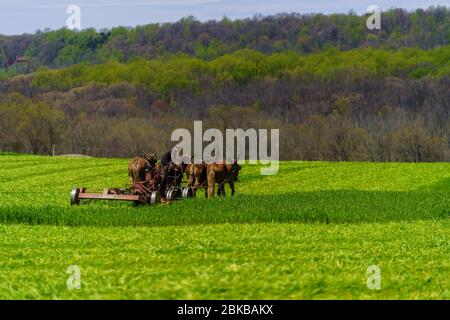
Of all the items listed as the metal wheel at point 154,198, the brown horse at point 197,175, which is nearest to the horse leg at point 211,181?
the brown horse at point 197,175

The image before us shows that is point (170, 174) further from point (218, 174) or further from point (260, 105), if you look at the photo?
point (260, 105)

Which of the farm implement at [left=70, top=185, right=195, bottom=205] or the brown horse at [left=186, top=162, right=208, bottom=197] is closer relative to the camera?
the farm implement at [left=70, top=185, right=195, bottom=205]

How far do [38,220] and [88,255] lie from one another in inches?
440

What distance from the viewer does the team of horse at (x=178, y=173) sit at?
104 ft

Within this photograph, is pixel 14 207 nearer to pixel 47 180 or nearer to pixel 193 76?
pixel 47 180

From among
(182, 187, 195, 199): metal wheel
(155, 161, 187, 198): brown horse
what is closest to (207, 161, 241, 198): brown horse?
(182, 187, 195, 199): metal wheel

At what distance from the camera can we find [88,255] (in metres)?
16.4

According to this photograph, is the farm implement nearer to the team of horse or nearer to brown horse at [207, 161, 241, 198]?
the team of horse

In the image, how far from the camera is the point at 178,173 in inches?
1323

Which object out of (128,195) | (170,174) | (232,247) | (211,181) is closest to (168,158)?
(170,174)

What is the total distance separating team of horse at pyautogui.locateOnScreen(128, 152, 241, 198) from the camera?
31594mm
